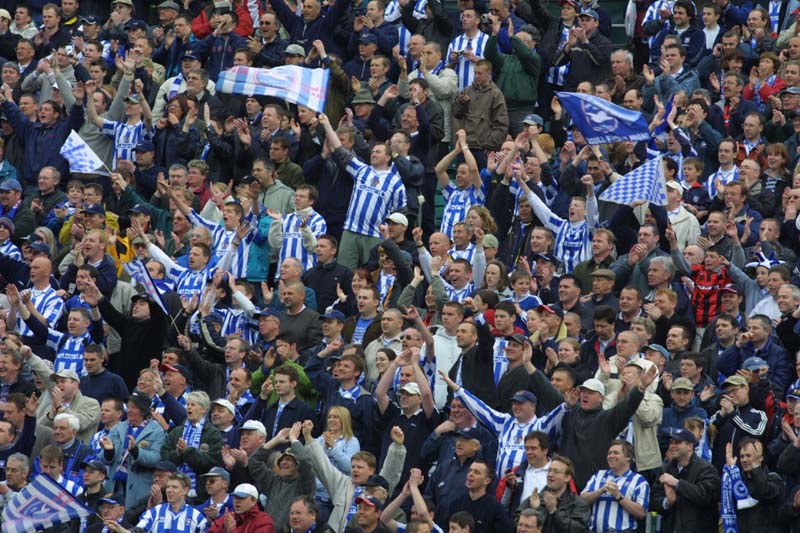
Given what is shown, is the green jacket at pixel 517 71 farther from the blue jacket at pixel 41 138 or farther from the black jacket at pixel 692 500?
the black jacket at pixel 692 500

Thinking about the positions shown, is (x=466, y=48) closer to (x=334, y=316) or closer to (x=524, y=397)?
(x=334, y=316)

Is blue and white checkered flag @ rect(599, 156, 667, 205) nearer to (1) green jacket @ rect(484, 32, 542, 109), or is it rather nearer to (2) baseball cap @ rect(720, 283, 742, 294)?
(2) baseball cap @ rect(720, 283, 742, 294)

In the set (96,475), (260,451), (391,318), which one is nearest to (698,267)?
(391,318)

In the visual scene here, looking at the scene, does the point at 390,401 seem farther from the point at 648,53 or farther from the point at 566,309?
the point at 648,53

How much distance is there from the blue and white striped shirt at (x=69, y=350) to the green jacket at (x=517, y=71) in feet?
19.4

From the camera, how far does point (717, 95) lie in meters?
22.2

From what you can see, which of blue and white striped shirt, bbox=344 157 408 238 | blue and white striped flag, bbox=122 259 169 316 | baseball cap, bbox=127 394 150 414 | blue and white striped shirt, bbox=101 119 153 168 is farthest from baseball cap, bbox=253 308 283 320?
blue and white striped shirt, bbox=101 119 153 168

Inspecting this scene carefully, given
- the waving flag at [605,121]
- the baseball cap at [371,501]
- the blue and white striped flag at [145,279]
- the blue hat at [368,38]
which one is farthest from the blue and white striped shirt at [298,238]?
the baseball cap at [371,501]

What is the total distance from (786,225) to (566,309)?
2337 millimetres

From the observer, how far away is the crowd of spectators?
16328mm

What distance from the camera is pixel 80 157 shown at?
72.6 feet

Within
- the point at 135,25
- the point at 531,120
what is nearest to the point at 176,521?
the point at 531,120

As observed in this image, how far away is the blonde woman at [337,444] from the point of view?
1683cm

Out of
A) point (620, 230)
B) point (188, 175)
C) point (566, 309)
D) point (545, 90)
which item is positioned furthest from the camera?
point (545, 90)
